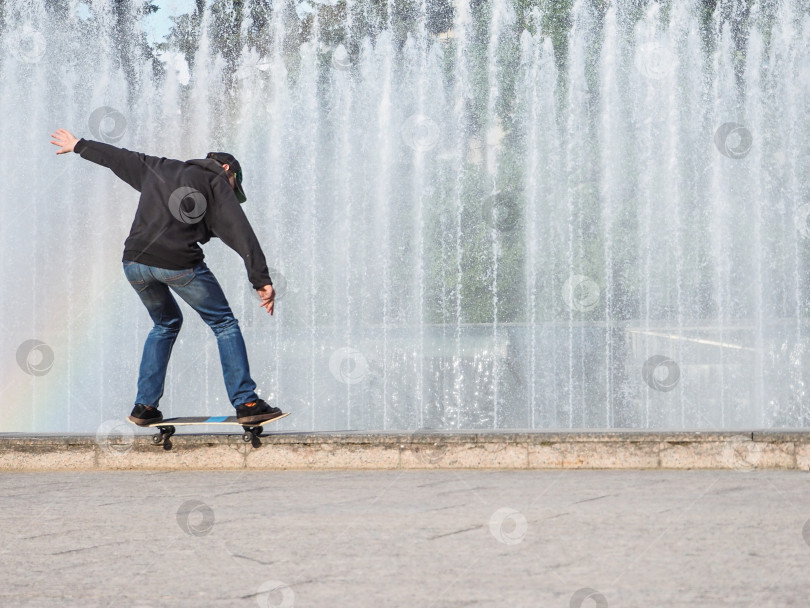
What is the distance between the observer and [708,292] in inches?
910

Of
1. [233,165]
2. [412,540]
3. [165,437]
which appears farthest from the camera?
[165,437]

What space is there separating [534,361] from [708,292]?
8601 millimetres

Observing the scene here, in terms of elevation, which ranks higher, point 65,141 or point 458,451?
point 65,141

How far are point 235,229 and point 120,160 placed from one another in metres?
0.71

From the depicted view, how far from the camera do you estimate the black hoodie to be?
560 cm

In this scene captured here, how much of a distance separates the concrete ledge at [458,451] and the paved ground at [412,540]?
18 cm

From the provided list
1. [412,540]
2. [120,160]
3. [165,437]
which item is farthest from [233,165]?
[412,540]

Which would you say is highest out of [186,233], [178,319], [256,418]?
[186,233]

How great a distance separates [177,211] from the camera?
18.4 ft

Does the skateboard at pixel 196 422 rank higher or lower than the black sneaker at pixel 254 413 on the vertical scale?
lower

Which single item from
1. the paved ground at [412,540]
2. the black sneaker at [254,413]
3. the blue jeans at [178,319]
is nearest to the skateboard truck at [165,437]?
the blue jeans at [178,319]

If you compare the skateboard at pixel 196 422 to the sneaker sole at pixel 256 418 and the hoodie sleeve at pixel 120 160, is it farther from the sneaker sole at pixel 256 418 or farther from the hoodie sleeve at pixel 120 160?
the hoodie sleeve at pixel 120 160

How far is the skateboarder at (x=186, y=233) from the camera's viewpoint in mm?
5598

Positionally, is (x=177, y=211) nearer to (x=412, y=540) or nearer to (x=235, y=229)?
(x=235, y=229)
